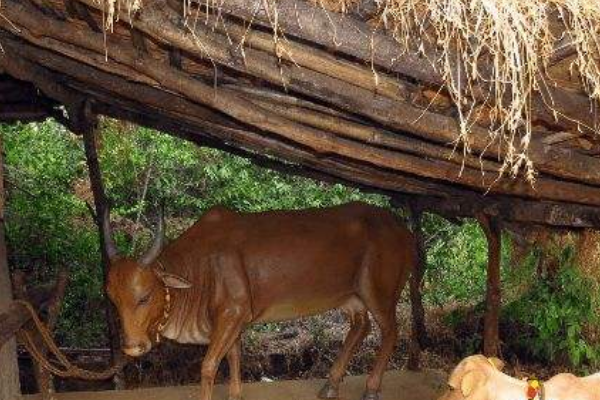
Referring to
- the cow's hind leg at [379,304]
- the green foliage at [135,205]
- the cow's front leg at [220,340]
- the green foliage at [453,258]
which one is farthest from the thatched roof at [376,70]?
the green foliage at [453,258]

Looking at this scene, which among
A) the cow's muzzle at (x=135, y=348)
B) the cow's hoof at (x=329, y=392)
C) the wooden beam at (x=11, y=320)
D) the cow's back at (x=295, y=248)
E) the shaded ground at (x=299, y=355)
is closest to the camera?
the wooden beam at (x=11, y=320)

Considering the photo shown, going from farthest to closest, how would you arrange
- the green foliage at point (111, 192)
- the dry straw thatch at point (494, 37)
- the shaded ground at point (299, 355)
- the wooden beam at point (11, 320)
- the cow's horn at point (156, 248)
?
the green foliage at point (111, 192)
the shaded ground at point (299, 355)
the cow's horn at point (156, 248)
the wooden beam at point (11, 320)
the dry straw thatch at point (494, 37)

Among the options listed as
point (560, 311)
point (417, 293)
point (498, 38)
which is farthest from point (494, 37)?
point (560, 311)

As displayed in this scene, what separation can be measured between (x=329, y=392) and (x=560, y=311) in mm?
2257

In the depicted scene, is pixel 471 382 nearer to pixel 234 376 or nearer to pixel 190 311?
pixel 190 311

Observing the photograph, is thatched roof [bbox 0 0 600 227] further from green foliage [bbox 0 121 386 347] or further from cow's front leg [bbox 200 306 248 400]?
green foliage [bbox 0 121 386 347]

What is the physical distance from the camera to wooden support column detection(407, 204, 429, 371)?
6.83m

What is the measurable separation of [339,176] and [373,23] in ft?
10.7

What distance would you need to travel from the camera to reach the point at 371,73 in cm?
338

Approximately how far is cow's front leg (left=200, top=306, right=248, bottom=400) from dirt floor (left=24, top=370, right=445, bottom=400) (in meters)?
0.83

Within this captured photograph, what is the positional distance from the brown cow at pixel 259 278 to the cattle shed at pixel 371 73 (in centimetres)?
74

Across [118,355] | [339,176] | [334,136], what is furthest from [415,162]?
[118,355]

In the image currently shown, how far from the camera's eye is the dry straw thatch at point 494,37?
283cm

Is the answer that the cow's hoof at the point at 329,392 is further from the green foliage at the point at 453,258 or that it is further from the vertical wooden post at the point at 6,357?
the green foliage at the point at 453,258
